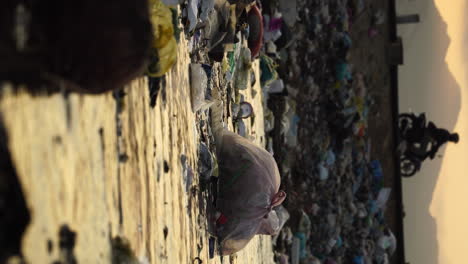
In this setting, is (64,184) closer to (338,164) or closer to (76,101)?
(76,101)

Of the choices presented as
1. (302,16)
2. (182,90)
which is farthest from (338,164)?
(182,90)

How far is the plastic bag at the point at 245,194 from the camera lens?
8.27 ft

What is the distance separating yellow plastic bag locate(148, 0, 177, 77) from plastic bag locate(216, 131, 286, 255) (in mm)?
1112

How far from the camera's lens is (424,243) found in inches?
280

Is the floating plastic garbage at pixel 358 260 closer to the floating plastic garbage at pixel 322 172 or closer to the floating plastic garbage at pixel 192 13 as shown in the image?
the floating plastic garbage at pixel 322 172

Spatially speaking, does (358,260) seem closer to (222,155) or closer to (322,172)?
(322,172)

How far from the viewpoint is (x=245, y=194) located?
8.30ft

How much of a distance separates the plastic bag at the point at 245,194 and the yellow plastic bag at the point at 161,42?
43.8 inches

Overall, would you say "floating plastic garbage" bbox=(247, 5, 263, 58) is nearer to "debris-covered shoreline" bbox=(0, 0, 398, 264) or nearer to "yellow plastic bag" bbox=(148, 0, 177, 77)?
"debris-covered shoreline" bbox=(0, 0, 398, 264)

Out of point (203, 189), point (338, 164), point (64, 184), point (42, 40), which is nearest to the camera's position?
point (42, 40)

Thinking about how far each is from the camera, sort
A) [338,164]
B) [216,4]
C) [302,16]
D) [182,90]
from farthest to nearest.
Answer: [338,164], [302,16], [216,4], [182,90]

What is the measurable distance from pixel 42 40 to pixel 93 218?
1.39ft

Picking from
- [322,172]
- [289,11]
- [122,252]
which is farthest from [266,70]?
[122,252]

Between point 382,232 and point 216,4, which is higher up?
point 216,4
